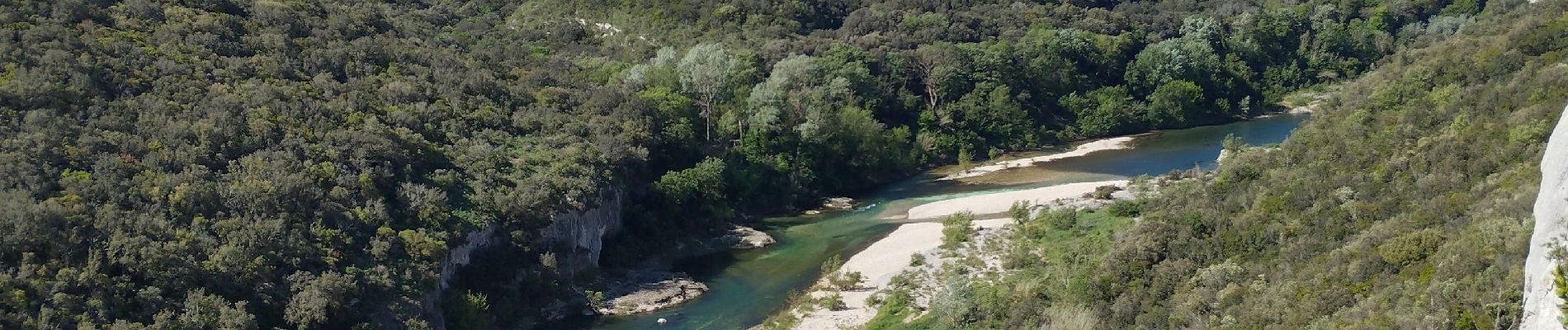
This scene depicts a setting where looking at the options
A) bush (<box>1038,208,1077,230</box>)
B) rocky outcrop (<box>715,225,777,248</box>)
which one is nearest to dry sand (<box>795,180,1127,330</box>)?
bush (<box>1038,208,1077,230</box>)

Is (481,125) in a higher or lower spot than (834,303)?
higher

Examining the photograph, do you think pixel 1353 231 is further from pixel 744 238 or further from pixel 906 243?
pixel 744 238

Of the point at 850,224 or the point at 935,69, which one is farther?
the point at 935,69

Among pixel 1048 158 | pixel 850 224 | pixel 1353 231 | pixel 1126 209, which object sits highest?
pixel 1353 231

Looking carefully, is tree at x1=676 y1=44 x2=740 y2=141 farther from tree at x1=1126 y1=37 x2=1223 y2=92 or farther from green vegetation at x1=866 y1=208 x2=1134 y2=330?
tree at x1=1126 y1=37 x2=1223 y2=92

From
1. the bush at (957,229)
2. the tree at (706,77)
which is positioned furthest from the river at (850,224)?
the tree at (706,77)

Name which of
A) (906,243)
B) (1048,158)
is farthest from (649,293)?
(1048,158)
